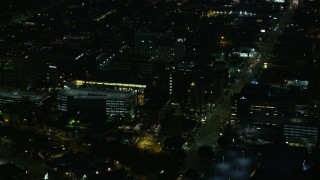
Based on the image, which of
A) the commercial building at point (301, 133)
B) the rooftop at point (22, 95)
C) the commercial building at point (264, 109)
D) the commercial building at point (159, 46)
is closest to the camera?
the commercial building at point (301, 133)

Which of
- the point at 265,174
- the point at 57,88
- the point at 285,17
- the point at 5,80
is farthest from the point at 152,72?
the point at 285,17

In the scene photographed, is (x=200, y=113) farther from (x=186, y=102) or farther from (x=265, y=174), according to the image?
(x=265, y=174)

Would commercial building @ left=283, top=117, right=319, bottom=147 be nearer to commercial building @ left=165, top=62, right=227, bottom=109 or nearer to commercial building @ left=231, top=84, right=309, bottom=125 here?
commercial building @ left=231, top=84, right=309, bottom=125

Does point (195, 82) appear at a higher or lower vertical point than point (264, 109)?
higher

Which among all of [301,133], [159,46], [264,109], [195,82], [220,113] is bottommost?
[301,133]

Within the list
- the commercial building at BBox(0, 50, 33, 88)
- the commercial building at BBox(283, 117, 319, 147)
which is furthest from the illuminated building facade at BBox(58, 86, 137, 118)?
the commercial building at BBox(283, 117, 319, 147)

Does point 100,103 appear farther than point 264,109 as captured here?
Yes

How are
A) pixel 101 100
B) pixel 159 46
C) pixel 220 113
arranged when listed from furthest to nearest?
pixel 159 46
pixel 220 113
pixel 101 100

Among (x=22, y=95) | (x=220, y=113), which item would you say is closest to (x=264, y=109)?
(x=220, y=113)

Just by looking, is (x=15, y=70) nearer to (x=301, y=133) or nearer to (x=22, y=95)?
(x=22, y=95)

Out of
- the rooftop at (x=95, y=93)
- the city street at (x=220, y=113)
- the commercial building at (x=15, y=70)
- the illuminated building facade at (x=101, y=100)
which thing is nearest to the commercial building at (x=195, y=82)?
the city street at (x=220, y=113)

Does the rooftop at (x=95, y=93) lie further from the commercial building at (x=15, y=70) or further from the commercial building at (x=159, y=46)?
the commercial building at (x=159, y=46)
